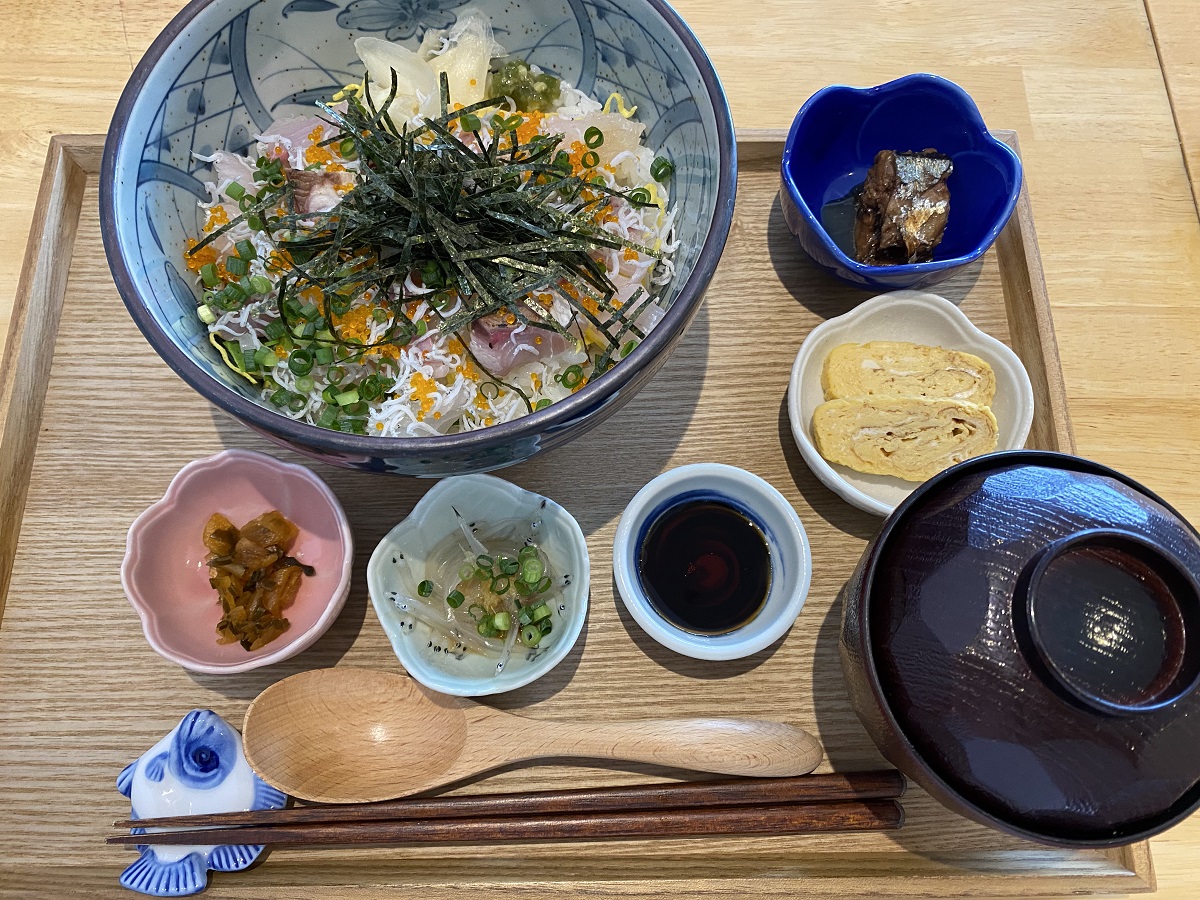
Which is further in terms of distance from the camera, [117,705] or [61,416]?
[61,416]

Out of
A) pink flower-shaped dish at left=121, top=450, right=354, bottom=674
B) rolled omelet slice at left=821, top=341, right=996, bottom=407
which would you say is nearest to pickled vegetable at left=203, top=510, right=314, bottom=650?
pink flower-shaped dish at left=121, top=450, right=354, bottom=674

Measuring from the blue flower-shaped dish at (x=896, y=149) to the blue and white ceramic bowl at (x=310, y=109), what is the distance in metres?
0.36

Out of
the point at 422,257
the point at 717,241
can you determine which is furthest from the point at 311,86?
the point at 717,241

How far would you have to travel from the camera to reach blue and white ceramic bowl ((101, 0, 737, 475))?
3.77 ft

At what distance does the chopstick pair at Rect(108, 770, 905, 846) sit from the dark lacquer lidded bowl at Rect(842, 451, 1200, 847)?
0.75 ft

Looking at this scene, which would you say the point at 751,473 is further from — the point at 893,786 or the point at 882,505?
the point at 893,786

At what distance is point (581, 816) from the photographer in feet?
4.36

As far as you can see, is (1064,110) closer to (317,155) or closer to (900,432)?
(900,432)

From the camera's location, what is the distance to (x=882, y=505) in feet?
4.77

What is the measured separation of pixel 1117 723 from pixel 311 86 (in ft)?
5.90

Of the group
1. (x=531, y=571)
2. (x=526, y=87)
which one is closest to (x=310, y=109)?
(x=526, y=87)

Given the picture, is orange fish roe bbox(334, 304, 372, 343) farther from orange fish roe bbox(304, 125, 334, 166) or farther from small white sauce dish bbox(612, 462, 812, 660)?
small white sauce dish bbox(612, 462, 812, 660)

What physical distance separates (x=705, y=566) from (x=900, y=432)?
48 centimetres

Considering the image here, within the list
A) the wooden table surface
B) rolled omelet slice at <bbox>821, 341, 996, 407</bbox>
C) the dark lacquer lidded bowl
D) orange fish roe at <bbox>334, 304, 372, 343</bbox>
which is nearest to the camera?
the dark lacquer lidded bowl
